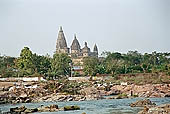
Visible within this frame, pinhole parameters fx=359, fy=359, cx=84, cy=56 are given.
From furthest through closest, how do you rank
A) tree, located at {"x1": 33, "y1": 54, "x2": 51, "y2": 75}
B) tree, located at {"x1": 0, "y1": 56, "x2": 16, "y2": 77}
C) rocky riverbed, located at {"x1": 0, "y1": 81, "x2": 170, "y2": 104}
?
1. tree, located at {"x1": 33, "y1": 54, "x2": 51, "y2": 75}
2. tree, located at {"x1": 0, "y1": 56, "x2": 16, "y2": 77}
3. rocky riverbed, located at {"x1": 0, "y1": 81, "x2": 170, "y2": 104}

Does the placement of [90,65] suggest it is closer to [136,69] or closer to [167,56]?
[136,69]

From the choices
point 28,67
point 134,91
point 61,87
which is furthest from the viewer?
point 28,67

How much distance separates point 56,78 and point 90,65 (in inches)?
230

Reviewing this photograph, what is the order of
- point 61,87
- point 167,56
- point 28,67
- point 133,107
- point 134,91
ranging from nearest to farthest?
1. point 133,107
2. point 61,87
3. point 134,91
4. point 28,67
5. point 167,56

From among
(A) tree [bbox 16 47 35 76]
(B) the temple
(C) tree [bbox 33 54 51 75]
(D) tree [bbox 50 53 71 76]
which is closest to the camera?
(A) tree [bbox 16 47 35 76]

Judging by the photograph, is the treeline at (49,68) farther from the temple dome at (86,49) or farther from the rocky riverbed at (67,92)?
the temple dome at (86,49)

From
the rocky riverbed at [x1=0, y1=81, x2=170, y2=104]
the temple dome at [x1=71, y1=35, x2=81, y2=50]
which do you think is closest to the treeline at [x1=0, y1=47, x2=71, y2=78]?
the rocky riverbed at [x1=0, y1=81, x2=170, y2=104]

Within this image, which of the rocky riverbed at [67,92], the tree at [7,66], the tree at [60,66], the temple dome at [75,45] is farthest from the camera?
the temple dome at [75,45]

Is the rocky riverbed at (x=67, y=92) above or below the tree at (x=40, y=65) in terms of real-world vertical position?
below

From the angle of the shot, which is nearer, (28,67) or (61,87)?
(61,87)

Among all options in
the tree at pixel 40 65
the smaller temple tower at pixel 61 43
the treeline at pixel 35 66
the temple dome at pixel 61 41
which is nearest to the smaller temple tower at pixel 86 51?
the smaller temple tower at pixel 61 43

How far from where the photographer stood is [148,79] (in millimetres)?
46750

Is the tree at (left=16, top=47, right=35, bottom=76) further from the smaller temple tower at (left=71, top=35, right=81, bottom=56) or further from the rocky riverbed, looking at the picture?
the smaller temple tower at (left=71, top=35, right=81, bottom=56)

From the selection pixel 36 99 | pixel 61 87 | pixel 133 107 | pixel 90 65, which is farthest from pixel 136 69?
pixel 133 107
